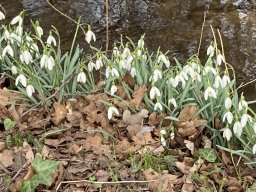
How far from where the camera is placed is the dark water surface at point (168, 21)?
5.36m

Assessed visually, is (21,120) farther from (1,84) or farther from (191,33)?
(191,33)

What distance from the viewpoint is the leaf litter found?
3.27m

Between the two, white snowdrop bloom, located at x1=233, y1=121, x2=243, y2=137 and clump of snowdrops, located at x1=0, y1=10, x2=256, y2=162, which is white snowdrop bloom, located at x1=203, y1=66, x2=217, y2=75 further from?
white snowdrop bloom, located at x1=233, y1=121, x2=243, y2=137

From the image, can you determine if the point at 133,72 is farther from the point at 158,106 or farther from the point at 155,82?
the point at 158,106

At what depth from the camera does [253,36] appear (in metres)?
5.57

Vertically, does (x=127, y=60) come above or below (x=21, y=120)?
above

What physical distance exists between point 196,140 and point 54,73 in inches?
44.6

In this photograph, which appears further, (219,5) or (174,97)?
(219,5)

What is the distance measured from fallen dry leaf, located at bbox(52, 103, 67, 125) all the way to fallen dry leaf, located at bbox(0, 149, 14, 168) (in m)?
0.40

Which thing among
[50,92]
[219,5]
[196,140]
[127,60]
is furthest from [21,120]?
[219,5]

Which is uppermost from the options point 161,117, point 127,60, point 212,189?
point 127,60

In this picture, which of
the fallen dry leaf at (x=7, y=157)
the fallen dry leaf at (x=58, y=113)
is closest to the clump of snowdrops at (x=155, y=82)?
the fallen dry leaf at (x=58, y=113)

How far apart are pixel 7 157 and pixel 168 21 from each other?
117 inches

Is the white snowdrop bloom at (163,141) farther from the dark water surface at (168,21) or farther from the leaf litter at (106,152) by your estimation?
the dark water surface at (168,21)
